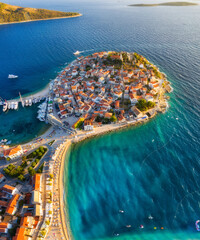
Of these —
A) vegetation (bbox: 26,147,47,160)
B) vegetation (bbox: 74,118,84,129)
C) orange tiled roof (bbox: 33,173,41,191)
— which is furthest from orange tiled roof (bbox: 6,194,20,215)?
vegetation (bbox: 74,118,84,129)

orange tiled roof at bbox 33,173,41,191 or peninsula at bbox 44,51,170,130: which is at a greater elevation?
peninsula at bbox 44,51,170,130

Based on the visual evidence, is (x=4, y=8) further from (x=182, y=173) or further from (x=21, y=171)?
(x=182, y=173)

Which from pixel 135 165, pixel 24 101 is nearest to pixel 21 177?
pixel 135 165

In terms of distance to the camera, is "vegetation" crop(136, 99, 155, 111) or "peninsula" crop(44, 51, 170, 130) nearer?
"peninsula" crop(44, 51, 170, 130)

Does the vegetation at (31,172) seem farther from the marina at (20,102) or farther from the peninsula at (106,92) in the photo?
the marina at (20,102)

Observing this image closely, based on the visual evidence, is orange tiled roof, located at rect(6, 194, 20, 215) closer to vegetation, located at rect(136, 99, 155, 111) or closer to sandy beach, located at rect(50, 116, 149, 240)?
sandy beach, located at rect(50, 116, 149, 240)

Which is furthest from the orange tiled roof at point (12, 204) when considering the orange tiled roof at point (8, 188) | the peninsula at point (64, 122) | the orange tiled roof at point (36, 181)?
the orange tiled roof at point (36, 181)
